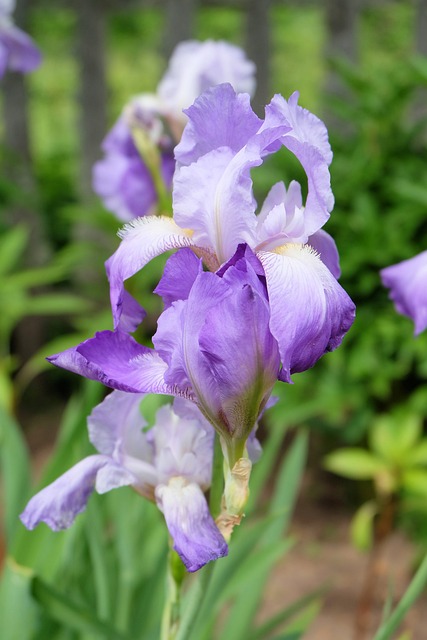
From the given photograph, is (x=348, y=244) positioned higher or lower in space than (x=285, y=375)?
lower

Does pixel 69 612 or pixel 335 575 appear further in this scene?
pixel 335 575

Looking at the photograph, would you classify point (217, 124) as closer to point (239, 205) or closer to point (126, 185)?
point (239, 205)

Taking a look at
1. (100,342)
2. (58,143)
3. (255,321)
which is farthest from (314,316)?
(58,143)

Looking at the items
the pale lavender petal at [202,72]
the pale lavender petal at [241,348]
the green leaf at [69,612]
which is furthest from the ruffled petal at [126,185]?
the pale lavender petal at [241,348]

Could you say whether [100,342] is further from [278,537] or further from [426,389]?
[426,389]

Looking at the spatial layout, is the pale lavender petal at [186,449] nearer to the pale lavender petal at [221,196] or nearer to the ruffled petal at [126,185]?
the pale lavender petal at [221,196]

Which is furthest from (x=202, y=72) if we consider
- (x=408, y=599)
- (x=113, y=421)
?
(x=408, y=599)
